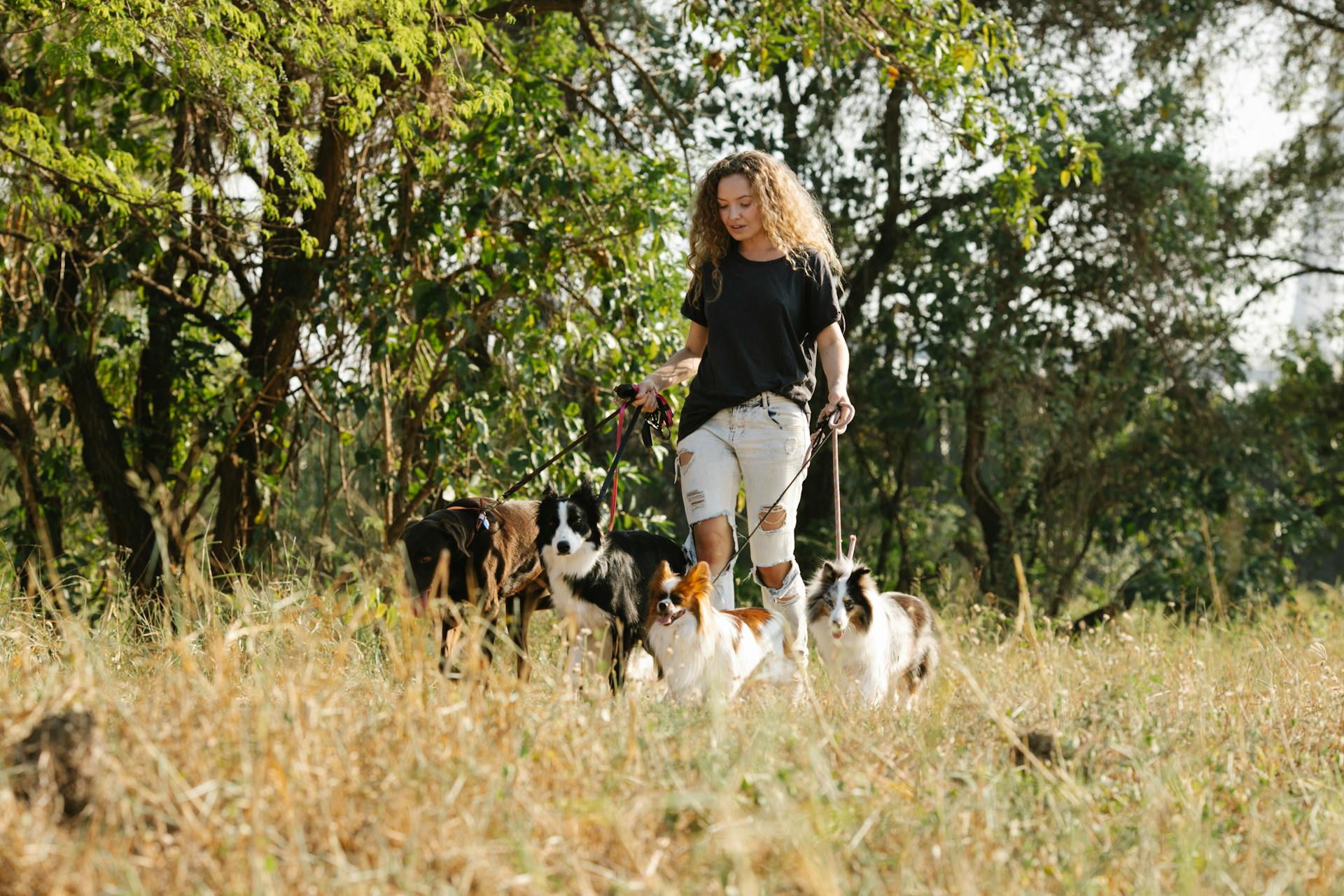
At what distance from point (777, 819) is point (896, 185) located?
937 cm

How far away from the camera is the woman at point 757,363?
4652mm

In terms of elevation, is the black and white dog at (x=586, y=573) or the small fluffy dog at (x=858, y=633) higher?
the black and white dog at (x=586, y=573)

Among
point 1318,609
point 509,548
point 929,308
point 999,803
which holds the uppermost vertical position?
point 929,308

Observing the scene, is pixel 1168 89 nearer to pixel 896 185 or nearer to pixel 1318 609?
pixel 896 185

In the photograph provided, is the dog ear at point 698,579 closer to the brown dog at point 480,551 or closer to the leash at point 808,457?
the leash at point 808,457

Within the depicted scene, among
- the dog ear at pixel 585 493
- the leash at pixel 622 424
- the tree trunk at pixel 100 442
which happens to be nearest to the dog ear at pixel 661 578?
the leash at pixel 622 424

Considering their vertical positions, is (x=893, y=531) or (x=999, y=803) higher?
(x=999, y=803)

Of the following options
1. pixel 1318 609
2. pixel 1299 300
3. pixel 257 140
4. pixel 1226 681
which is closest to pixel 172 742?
pixel 1226 681

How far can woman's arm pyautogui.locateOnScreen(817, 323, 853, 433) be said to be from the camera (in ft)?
14.9

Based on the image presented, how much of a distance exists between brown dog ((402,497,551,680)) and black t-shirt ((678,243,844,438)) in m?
1.20

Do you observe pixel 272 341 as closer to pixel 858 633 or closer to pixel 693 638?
pixel 693 638

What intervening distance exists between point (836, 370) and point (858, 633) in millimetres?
1053

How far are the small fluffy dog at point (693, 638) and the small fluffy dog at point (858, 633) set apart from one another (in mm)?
240

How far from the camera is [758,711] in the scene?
3.75m
